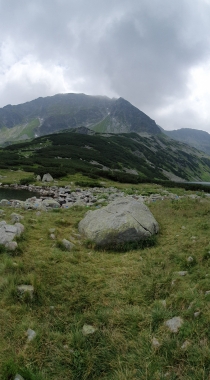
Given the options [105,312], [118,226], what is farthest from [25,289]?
[118,226]

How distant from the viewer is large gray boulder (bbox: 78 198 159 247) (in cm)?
956

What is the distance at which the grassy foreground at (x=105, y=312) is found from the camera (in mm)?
4156

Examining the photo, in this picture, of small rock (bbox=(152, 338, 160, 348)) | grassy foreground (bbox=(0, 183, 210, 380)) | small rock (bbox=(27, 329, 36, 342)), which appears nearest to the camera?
grassy foreground (bbox=(0, 183, 210, 380))

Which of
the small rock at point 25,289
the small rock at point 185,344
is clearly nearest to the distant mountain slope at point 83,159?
the small rock at point 25,289

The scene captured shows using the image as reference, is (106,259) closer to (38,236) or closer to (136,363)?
(38,236)

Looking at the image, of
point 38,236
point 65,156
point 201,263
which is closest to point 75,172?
point 65,156

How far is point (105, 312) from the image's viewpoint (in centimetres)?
544

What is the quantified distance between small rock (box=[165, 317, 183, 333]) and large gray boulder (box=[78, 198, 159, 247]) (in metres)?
4.67

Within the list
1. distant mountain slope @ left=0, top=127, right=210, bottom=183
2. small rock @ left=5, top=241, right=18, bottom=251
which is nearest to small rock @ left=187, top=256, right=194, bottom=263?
small rock @ left=5, top=241, right=18, bottom=251

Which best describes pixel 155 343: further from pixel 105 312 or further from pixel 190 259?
pixel 190 259

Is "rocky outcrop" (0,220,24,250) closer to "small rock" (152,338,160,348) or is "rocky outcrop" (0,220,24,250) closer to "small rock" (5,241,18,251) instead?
"small rock" (5,241,18,251)

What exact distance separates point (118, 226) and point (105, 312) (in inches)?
179

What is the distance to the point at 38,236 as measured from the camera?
30.7 ft

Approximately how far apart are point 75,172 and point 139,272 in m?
45.2
